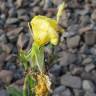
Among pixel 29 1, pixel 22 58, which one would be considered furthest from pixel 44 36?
pixel 29 1

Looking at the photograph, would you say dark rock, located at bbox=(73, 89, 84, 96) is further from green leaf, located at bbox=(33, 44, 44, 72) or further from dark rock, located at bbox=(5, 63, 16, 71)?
green leaf, located at bbox=(33, 44, 44, 72)

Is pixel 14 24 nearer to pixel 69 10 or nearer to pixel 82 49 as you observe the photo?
pixel 69 10

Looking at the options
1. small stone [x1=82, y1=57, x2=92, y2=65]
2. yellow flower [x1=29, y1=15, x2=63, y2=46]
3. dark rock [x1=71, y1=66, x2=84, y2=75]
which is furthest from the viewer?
small stone [x1=82, y1=57, x2=92, y2=65]

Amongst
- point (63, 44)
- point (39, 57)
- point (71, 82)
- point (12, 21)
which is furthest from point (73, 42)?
point (39, 57)

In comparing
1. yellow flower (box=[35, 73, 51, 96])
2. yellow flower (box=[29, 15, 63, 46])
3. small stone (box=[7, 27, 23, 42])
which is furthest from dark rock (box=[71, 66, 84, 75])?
yellow flower (box=[29, 15, 63, 46])

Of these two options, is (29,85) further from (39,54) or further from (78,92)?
(78,92)

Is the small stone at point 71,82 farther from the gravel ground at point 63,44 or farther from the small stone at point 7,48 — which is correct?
the small stone at point 7,48

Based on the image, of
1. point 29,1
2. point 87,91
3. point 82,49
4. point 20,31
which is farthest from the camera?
point 29,1
